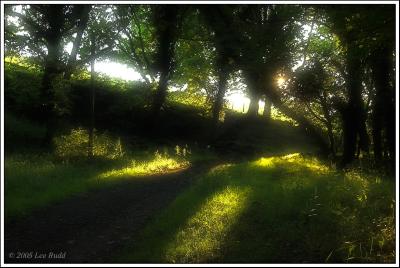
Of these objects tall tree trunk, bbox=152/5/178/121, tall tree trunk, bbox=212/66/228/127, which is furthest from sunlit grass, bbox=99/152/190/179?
tall tree trunk, bbox=212/66/228/127

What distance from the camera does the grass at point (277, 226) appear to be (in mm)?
7914

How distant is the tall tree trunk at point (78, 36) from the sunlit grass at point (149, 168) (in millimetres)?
6699

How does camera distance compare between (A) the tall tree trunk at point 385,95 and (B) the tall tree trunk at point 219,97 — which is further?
(B) the tall tree trunk at point 219,97

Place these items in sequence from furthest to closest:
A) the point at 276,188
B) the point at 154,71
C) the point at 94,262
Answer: the point at 154,71
the point at 276,188
the point at 94,262

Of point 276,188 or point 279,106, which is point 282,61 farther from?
point 276,188

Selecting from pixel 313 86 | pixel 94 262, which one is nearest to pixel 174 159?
pixel 313 86

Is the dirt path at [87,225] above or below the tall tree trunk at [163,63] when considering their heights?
below

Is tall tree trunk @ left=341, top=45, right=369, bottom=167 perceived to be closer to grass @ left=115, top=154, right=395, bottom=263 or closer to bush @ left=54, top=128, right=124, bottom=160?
grass @ left=115, top=154, right=395, bottom=263

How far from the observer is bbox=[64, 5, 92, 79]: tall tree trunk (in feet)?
74.2

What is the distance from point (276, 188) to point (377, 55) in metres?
5.45

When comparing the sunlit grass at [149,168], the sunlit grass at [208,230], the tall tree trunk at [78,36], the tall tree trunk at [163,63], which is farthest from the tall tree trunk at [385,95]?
the tall tree trunk at [163,63]

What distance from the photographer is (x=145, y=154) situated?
25.5 m

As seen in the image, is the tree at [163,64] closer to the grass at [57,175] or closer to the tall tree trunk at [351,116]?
the grass at [57,175]

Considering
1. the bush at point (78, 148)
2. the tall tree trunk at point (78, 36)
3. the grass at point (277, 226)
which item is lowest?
the grass at point (277, 226)
